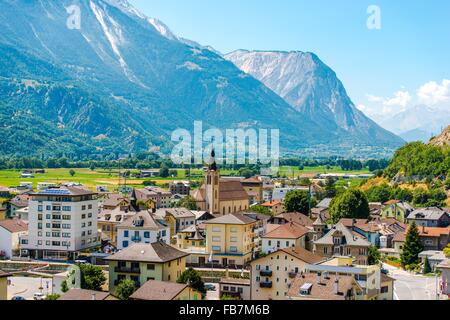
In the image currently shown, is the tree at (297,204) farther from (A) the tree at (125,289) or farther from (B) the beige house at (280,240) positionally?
(A) the tree at (125,289)

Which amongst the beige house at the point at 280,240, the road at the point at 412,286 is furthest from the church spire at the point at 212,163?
the road at the point at 412,286

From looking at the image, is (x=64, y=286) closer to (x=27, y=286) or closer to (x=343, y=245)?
(x=27, y=286)

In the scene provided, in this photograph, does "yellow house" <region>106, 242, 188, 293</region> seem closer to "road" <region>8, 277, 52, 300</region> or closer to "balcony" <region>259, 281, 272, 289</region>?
"balcony" <region>259, 281, 272, 289</region>

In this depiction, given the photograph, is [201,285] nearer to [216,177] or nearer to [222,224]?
[222,224]

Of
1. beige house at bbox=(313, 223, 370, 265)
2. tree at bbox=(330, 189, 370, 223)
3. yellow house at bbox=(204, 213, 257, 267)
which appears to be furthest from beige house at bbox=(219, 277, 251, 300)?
tree at bbox=(330, 189, 370, 223)

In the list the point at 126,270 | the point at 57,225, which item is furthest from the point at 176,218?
the point at 126,270
